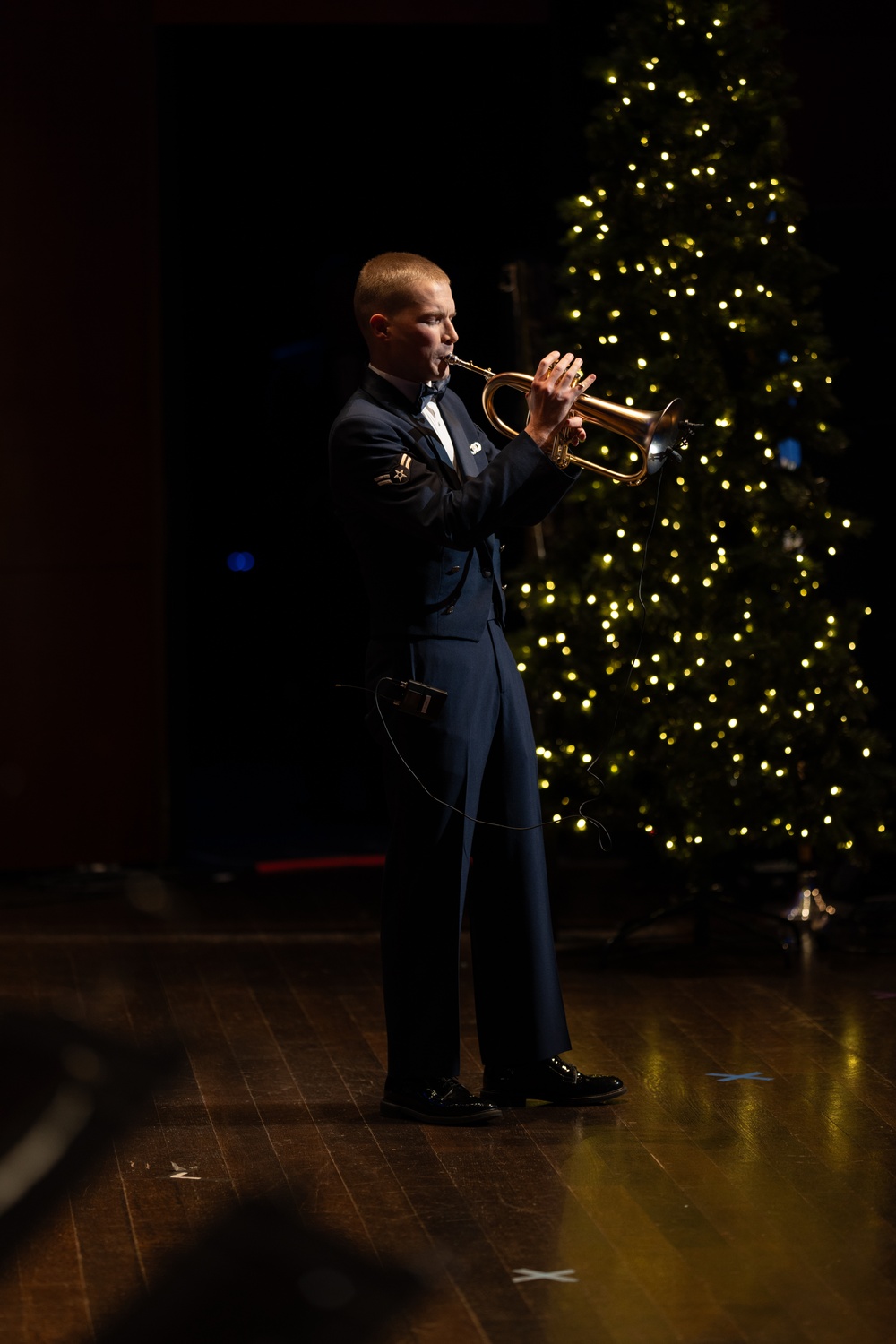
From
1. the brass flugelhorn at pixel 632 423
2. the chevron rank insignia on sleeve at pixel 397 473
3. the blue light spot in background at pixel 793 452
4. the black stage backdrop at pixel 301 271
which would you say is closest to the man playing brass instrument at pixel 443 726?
the chevron rank insignia on sleeve at pixel 397 473

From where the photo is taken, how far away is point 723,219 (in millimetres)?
5531

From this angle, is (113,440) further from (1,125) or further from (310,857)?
(310,857)

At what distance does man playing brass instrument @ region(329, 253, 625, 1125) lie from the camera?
3.93 meters

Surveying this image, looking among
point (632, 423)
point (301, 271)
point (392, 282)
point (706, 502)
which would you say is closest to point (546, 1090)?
point (632, 423)

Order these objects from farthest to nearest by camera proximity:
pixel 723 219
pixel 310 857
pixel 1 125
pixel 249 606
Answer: pixel 249 606, pixel 310 857, pixel 1 125, pixel 723 219

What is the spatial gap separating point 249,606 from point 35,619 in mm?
1310

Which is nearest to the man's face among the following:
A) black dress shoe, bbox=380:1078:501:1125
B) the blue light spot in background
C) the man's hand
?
the man's hand

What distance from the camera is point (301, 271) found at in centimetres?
791

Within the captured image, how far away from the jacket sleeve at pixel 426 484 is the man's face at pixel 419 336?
121 mm

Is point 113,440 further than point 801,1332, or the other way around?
point 113,440

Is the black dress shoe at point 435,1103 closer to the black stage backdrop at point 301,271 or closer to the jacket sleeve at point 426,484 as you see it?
the jacket sleeve at point 426,484

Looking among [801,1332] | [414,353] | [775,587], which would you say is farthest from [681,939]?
[801,1332]

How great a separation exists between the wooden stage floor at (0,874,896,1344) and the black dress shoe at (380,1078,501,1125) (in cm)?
7

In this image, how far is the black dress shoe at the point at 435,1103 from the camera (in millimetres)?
3969
